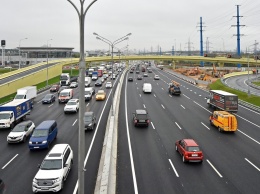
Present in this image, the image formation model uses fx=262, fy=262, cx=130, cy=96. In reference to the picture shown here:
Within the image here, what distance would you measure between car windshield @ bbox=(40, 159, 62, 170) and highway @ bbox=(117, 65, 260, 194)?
3910mm

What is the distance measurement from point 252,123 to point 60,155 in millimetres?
25549

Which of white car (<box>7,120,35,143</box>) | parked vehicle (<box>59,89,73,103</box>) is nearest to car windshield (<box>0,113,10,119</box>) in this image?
white car (<box>7,120,35,143</box>)

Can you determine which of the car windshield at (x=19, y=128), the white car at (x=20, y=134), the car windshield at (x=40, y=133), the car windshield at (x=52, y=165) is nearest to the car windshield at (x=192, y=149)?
the car windshield at (x=52, y=165)

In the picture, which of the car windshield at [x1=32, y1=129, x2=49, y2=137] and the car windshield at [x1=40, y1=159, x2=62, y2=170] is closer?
the car windshield at [x1=40, y1=159, x2=62, y2=170]

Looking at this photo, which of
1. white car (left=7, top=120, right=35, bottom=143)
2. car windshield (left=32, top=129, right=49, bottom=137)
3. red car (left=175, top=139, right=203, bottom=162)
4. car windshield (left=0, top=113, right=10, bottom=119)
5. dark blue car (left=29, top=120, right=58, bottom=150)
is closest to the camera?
red car (left=175, top=139, right=203, bottom=162)

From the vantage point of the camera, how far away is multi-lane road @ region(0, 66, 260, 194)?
16.2 metres

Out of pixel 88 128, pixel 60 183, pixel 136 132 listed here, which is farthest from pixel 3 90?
pixel 60 183

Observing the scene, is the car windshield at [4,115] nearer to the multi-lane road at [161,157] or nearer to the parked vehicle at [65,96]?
the multi-lane road at [161,157]

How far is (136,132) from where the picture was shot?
28.1 metres

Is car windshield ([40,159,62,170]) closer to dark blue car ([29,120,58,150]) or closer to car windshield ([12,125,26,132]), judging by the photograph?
dark blue car ([29,120,58,150])

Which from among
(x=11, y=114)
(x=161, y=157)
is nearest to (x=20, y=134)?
(x=11, y=114)

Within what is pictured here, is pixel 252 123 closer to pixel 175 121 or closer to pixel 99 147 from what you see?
pixel 175 121

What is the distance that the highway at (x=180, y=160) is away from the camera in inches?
640

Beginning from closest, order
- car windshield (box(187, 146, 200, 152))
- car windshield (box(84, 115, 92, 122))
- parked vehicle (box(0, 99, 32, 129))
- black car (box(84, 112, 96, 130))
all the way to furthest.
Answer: car windshield (box(187, 146, 200, 152)), black car (box(84, 112, 96, 130)), car windshield (box(84, 115, 92, 122)), parked vehicle (box(0, 99, 32, 129))
